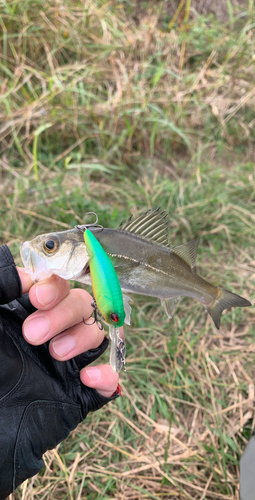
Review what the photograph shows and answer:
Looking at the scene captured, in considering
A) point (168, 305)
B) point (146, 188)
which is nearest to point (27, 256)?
point (168, 305)

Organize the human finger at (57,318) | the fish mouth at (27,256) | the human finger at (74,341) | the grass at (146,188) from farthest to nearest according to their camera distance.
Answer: the grass at (146,188)
the human finger at (74,341)
the human finger at (57,318)
the fish mouth at (27,256)

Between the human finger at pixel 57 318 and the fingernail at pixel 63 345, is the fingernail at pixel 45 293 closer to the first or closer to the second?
the human finger at pixel 57 318

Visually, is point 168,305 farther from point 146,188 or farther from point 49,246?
point 146,188

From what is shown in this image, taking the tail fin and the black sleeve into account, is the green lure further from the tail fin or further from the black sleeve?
the tail fin

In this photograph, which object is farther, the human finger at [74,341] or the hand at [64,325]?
the human finger at [74,341]

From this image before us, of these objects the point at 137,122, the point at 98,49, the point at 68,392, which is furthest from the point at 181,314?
the point at 98,49

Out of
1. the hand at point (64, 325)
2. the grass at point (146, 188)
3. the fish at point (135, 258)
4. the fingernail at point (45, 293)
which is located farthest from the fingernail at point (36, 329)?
the grass at point (146, 188)

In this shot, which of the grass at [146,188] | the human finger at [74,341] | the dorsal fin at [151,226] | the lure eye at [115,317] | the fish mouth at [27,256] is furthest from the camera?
the grass at [146,188]

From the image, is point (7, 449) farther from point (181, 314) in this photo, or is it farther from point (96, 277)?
point (181, 314)
